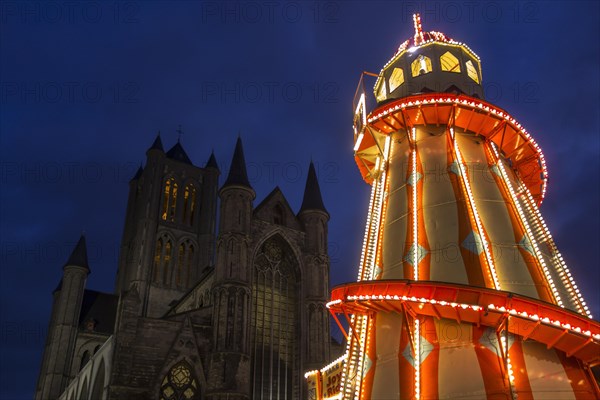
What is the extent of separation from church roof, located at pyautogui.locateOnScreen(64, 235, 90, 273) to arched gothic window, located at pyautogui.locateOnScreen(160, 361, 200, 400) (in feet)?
80.7

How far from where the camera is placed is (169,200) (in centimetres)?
4728

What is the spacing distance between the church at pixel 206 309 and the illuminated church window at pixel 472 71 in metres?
17.1

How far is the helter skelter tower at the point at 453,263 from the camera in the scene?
9.34m

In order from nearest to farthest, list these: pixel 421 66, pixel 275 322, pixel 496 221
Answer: pixel 496 221
pixel 421 66
pixel 275 322

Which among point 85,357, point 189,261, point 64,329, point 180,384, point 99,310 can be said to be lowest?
point 180,384

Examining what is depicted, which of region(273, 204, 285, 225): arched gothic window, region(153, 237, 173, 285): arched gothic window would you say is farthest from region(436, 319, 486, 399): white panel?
region(153, 237, 173, 285): arched gothic window

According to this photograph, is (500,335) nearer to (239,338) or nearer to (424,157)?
(424,157)

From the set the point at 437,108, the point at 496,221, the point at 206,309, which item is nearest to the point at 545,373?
the point at 496,221

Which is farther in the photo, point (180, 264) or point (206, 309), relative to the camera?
point (180, 264)

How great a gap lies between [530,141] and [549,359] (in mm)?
6203

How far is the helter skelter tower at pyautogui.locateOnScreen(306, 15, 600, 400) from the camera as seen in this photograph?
9.34 m

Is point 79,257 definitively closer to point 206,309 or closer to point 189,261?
point 189,261

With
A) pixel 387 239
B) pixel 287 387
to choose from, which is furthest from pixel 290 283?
pixel 387 239

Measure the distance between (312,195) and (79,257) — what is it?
23.6 metres
